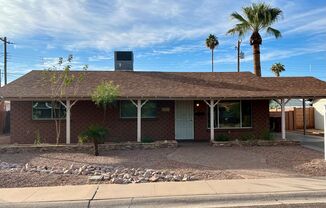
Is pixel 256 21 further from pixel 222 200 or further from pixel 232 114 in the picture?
pixel 222 200

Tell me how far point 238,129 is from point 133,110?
225 inches

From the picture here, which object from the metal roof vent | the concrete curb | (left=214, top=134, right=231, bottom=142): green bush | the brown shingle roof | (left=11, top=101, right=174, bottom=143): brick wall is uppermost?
the metal roof vent

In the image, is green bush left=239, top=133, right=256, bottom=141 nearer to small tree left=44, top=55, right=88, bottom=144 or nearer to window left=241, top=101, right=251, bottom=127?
window left=241, top=101, right=251, bottom=127

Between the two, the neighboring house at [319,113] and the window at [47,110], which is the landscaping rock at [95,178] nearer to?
the window at [47,110]

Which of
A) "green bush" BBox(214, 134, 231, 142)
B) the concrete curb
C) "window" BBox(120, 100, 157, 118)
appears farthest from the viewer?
"window" BBox(120, 100, 157, 118)

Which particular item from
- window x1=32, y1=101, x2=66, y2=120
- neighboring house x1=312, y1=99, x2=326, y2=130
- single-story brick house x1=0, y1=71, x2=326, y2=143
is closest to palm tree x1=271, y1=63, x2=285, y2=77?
neighboring house x1=312, y1=99, x2=326, y2=130

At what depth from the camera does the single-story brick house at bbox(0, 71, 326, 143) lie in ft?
55.2

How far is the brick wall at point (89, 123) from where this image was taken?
17125 mm

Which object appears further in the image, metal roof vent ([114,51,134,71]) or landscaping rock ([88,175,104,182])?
metal roof vent ([114,51,134,71])

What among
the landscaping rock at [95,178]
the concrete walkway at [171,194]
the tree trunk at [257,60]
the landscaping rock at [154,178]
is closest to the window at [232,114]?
the tree trunk at [257,60]

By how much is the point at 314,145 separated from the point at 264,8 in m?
12.3

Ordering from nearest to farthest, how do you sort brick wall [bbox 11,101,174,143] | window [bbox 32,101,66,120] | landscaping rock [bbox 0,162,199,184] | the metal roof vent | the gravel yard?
landscaping rock [bbox 0,162,199,184]
the gravel yard
brick wall [bbox 11,101,174,143]
window [bbox 32,101,66,120]
the metal roof vent

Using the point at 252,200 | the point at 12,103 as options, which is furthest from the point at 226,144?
the point at 12,103

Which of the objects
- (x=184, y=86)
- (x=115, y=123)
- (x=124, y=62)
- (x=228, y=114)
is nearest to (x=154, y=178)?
(x=115, y=123)
